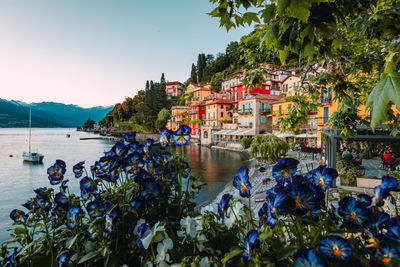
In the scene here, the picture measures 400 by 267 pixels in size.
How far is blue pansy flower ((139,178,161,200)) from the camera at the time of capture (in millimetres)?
1086

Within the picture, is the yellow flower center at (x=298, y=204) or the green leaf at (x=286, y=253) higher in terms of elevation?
the yellow flower center at (x=298, y=204)

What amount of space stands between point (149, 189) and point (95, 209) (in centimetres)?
35

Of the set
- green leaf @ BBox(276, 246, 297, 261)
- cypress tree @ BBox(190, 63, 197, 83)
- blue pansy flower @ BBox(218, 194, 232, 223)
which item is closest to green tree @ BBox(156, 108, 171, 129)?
cypress tree @ BBox(190, 63, 197, 83)

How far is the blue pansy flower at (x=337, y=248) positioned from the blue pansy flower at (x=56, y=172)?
1.55 m

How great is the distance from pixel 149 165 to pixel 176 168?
22 centimetres

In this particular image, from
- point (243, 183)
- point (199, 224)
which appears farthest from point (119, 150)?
point (243, 183)

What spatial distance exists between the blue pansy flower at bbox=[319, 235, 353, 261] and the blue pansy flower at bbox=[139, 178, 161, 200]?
29.7 inches

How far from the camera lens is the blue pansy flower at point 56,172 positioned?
1.40 m

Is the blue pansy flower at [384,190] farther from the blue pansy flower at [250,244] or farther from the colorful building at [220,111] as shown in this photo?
the colorful building at [220,111]

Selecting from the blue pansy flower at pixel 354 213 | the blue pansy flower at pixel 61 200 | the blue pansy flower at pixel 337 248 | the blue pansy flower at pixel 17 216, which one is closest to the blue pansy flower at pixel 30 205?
the blue pansy flower at pixel 17 216

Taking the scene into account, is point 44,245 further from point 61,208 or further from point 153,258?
point 153,258

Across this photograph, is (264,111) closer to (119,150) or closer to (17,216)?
(119,150)

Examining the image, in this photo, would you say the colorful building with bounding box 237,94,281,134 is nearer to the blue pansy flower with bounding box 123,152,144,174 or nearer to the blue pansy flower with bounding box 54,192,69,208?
the blue pansy flower with bounding box 123,152,144,174

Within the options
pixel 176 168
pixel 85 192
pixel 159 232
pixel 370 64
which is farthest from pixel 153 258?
pixel 370 64
